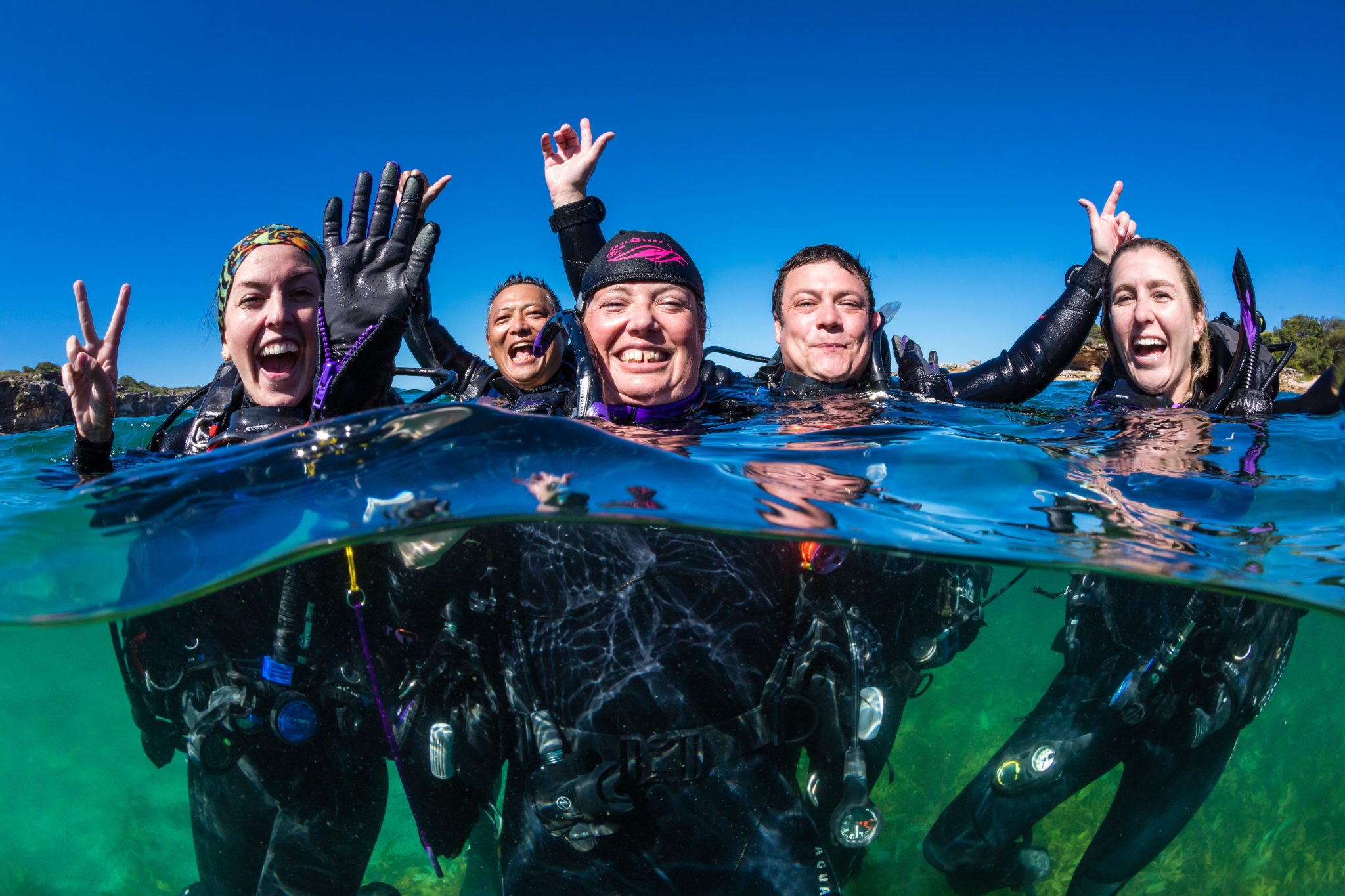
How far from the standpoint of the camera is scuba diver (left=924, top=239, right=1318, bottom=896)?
5.03m

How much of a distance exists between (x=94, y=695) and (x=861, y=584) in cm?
910

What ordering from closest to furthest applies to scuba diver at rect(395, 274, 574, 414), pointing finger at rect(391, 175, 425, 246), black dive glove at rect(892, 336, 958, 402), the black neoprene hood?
pointing finger at rect(391, 175, 425, 246) < the black neoprene hood < black dive glove at rect(892, 336, 958, 402) < scuba diver at rect(395, 274, 574, 414)

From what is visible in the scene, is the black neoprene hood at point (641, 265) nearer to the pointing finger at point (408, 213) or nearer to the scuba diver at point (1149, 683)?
the pointing finger at point (408, 213)

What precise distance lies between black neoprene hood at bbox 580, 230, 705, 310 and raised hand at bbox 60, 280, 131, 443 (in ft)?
8.06

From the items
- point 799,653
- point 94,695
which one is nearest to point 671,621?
point 799,653

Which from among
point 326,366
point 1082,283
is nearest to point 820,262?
point 1082,283

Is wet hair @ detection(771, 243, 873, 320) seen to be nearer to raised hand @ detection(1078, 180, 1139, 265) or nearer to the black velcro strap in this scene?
raised hand @ detection(1078, 180, 1139, 265)

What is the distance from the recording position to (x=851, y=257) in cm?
545

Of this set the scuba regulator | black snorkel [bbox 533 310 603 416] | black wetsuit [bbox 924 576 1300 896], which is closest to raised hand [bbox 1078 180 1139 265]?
black wetsuit [bbox 924 576 1300 896]

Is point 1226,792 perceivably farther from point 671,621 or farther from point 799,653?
point 671,621

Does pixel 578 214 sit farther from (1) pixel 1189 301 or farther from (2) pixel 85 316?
(1) pixel 1189 301

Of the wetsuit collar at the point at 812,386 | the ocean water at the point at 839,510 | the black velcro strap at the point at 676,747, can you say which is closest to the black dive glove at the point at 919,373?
the ocean water at the point at 839,510

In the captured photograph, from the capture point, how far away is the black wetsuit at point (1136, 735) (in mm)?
5172

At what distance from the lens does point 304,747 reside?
13.4 feet
